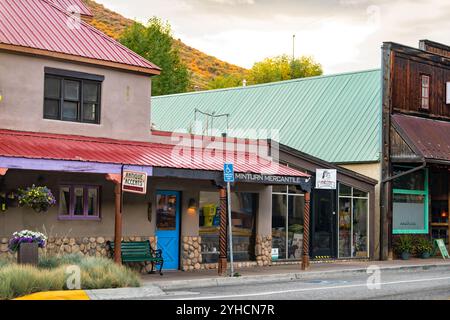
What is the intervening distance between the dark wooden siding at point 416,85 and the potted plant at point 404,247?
16.0 ft

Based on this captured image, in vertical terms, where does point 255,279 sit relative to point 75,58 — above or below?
below

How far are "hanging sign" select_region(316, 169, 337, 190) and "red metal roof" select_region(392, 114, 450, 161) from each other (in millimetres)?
4353

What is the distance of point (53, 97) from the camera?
866 inches

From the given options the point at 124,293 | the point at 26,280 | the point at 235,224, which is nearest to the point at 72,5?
the point at 235,224

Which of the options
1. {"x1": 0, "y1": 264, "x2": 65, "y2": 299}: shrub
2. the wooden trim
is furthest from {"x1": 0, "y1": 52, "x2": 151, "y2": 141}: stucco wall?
{"x1": 0, "y1": 264, "x2": 65, "y2": 299}: shrub

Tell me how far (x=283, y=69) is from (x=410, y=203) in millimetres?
50286

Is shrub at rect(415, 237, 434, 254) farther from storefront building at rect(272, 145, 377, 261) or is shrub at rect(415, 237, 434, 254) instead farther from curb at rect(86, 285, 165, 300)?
curb at rect(86, 285, 165, 300)

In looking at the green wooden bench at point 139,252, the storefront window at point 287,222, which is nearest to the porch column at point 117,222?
the green wooden bench at point 139,252

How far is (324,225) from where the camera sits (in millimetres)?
28875

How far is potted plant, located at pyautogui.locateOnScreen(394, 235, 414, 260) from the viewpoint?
101ft

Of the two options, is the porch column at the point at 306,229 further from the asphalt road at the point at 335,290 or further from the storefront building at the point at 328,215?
the storefront building at the point at 328,215

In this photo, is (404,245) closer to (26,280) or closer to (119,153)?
(119,153)
